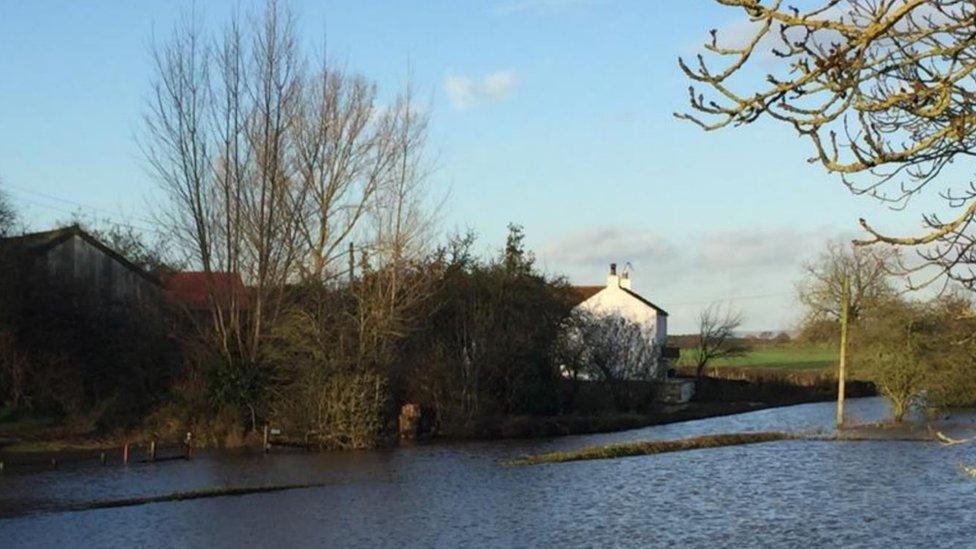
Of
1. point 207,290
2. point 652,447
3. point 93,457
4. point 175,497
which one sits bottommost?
point 93,457

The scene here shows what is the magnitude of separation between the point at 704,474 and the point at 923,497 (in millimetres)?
6381

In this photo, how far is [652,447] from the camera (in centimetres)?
3588

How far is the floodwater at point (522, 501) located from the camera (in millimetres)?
19500

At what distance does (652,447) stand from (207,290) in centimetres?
1612

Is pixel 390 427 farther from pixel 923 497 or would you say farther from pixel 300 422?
pixel 923 497

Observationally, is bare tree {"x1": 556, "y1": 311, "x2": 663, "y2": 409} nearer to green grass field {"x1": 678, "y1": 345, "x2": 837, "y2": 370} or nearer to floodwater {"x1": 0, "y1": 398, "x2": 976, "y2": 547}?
floodwater {"x1": 0, "y1": 398, "x2": 976, "y2": 547}

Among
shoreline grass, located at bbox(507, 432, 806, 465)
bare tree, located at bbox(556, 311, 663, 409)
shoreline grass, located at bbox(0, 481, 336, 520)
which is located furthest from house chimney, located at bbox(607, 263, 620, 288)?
shoreline grass, located at bbox(0, 481, 336, 520)

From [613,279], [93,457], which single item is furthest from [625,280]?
[93,457]

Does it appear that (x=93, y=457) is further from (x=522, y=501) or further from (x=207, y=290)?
(x=522, y=501)

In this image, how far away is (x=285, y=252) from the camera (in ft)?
133

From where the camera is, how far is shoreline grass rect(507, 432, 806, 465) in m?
33.4

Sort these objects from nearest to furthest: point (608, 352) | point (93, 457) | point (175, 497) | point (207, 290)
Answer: point (175, 497), point (93, 457), point (207, 290), point (608, 352)

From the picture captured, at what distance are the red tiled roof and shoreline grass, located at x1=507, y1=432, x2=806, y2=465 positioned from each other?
12.3 m

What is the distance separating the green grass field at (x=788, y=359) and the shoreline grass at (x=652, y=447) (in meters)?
34.0
